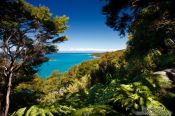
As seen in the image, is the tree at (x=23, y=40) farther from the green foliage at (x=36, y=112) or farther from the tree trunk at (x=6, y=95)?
the green foliage at (x=36, y=112)

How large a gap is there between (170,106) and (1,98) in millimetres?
17321

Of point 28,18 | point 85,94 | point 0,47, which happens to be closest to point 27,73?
point 0,47

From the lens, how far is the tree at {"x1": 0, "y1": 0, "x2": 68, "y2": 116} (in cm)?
1775

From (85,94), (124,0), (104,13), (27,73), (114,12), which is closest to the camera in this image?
(85,94)

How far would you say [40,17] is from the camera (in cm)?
1842

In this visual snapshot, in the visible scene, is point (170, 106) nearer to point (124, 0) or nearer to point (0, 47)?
point (124, 0)

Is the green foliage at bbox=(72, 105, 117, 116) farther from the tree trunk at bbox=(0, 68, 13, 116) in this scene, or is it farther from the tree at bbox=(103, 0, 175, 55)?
the tree trunk at bbox=(0, 68, 13, 116)

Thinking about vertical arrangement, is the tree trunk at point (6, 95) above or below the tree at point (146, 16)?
below

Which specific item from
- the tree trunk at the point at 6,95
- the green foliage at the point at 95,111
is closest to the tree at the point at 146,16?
the green foliage at the point at 95,111

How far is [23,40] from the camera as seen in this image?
18844 mm

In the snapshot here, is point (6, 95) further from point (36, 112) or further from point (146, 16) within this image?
point (36, 112)

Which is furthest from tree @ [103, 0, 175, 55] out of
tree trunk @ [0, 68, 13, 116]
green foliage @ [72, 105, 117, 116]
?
tree trunk @ [0, 68, 13, 116]

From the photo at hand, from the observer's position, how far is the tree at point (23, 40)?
1775 cm

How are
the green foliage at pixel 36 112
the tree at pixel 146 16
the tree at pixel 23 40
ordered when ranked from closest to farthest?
1. the green foliage at pixel 36 112
2. the tree at pixel 146 16
3. the tree at pixel 23 40
